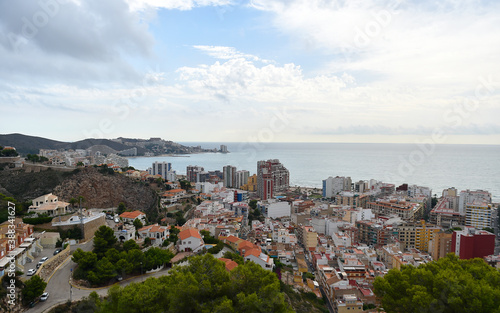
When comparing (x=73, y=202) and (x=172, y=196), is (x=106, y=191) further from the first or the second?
(x=172, y=196)

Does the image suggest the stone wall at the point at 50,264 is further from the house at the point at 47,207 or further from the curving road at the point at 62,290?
the house at the point at 47,207

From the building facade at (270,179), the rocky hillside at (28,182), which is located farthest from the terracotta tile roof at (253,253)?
the building facade at (270,179)

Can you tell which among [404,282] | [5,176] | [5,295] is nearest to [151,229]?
[5,295]

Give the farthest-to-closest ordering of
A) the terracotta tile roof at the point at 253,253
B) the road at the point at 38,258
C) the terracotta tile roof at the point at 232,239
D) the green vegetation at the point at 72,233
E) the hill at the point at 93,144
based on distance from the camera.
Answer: the hill at the point at 93,144, the terracotta tile roof at the point at 232,239, the terracotta tile roof at the point at 253,253, the green vegetation at the point at 72,233, the road at the point at 38,258

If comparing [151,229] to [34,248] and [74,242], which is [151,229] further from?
[34,248]

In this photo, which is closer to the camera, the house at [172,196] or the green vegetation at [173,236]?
the green vegetation at [173,236]

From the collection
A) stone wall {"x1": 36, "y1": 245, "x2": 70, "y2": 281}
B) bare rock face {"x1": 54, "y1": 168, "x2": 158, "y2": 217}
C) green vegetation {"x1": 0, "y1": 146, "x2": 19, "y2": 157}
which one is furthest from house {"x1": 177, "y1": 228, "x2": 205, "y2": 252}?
green vegetation {"x1": 0, "y1": 146, "x2": 19, "y2": 157}

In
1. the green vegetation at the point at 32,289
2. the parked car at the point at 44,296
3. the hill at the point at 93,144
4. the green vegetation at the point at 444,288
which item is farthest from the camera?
the hill at the point at 93,144
